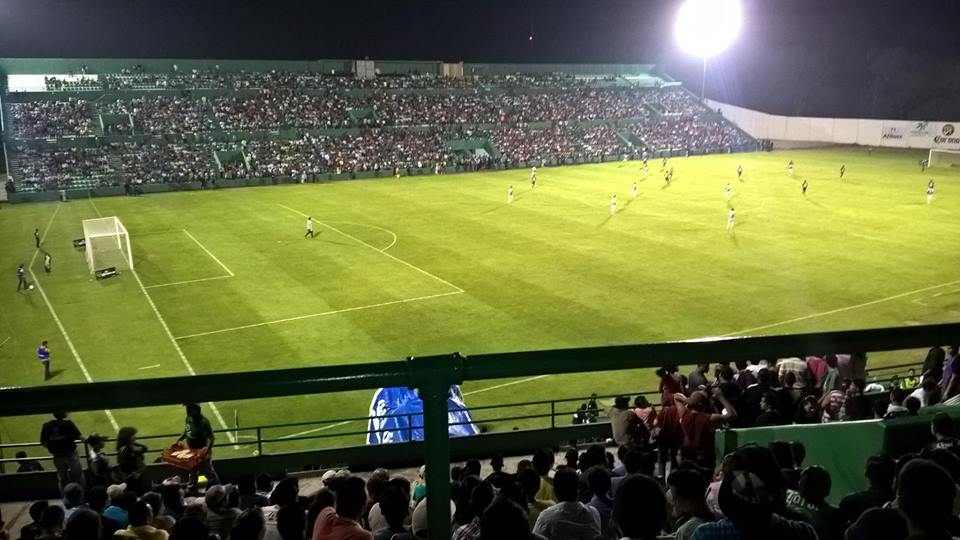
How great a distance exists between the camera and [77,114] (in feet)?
215

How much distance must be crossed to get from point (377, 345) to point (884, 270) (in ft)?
68.8

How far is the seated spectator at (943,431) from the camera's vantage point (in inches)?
173

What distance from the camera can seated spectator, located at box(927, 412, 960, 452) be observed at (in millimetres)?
4398

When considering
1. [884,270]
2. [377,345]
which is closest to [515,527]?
[377,345]

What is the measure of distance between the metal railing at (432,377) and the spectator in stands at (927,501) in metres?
0.48

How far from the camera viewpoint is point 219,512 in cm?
563

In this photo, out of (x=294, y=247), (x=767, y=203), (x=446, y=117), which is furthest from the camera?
(x=446, y=117)

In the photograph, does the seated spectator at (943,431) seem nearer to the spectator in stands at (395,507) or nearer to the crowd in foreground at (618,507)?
the crowd in foreground at (618,507)

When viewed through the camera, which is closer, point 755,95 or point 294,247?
point 294,247

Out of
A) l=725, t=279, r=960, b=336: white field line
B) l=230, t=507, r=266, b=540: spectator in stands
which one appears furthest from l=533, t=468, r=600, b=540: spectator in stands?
l=725, t=279, r=960, b=336: white field line

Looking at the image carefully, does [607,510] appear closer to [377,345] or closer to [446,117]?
[377,345]

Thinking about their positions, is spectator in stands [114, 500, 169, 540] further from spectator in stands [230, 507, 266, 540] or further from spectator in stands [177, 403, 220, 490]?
spectator in stands [177, 403, 220, 490]

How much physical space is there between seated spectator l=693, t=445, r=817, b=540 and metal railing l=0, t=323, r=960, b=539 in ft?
1.33

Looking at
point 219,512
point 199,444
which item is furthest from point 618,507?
point 199,444
